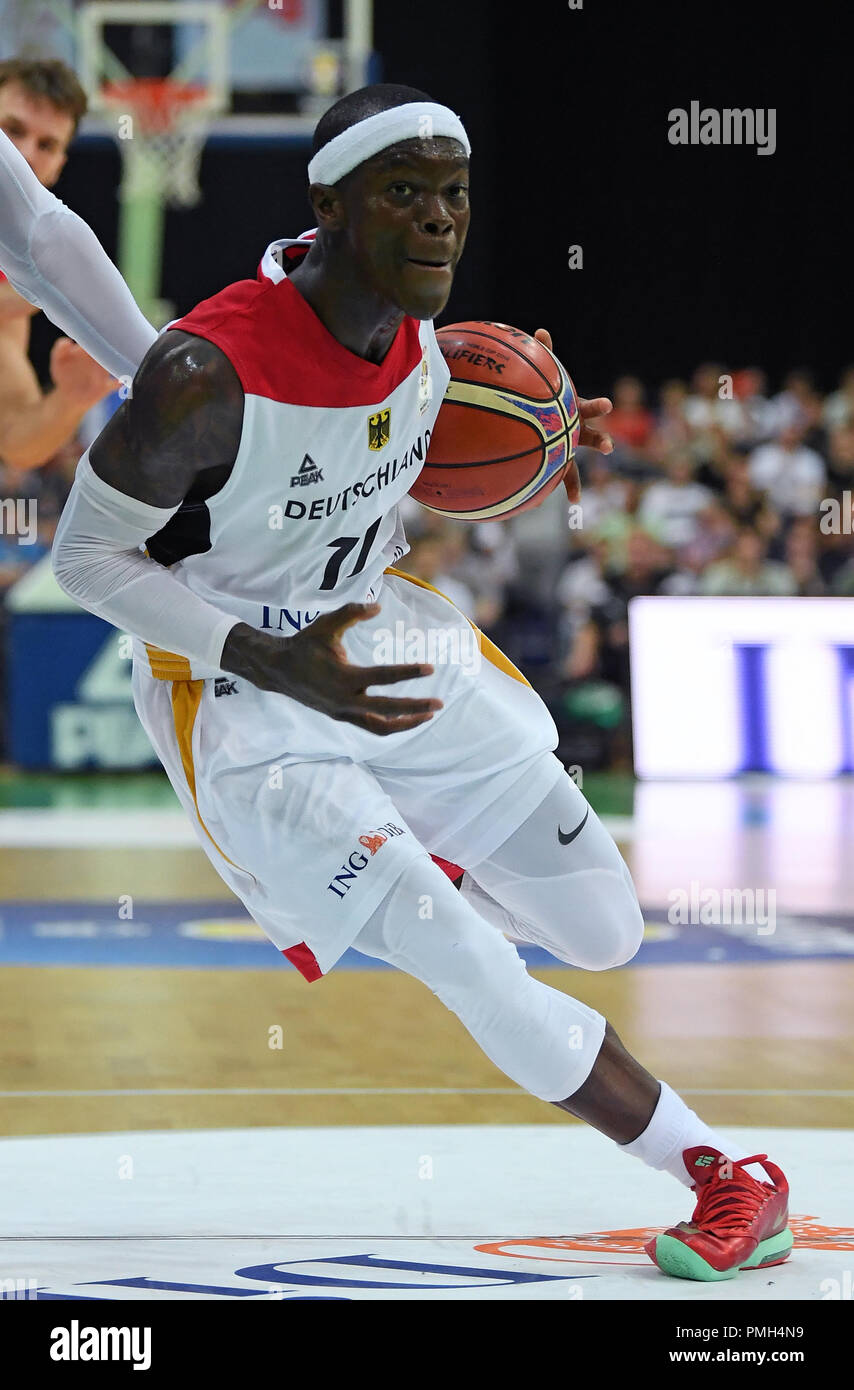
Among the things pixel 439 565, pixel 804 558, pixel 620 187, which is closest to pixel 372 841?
pixel 439 565

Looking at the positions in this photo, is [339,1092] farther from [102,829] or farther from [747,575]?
[747,575]

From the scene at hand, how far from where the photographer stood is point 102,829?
11.0 meters

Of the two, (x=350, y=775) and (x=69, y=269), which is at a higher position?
(x=69, y=269)

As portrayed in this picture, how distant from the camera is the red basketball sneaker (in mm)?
3469

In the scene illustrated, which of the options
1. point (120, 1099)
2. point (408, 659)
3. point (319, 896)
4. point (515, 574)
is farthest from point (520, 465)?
point (515, 574)

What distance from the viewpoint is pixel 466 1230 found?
3.82m

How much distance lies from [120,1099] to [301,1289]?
2.01 meters

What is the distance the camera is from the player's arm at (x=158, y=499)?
3307 millimetres

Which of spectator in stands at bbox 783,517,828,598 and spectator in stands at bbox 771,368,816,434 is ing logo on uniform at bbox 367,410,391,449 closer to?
spectator in stands at bbox 783,517,828,598

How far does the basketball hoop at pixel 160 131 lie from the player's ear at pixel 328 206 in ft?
37.1

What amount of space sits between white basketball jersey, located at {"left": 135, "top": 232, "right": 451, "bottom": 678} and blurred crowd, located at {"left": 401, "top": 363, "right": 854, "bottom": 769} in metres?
9.40

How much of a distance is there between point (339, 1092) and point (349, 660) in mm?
2215

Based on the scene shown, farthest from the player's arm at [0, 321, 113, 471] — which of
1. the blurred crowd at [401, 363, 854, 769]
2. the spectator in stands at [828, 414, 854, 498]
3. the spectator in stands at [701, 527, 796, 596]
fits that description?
the spectator in stands at [828, 414, 854, 498]

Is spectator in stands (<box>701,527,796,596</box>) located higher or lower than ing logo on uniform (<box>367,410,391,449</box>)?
higher
